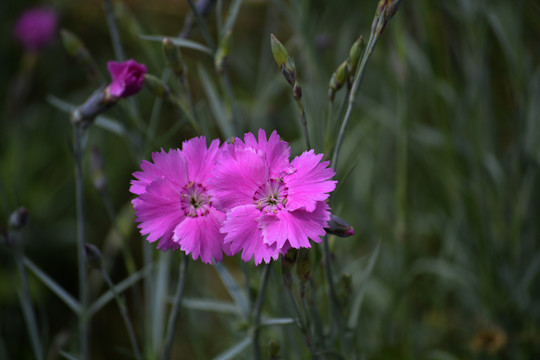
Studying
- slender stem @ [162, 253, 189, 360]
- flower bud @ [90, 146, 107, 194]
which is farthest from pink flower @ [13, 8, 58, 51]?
slender stem @ [162, 253, 189, 360]

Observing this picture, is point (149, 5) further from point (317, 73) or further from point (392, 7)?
point (392, 7)

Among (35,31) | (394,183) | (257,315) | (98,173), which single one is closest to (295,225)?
(257,315)

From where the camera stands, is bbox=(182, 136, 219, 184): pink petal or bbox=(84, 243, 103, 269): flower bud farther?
bbox=(84, 243, 103, 269): flower bud

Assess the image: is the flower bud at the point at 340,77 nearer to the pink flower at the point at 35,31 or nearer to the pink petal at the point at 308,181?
the pink petal at the point at 308,181

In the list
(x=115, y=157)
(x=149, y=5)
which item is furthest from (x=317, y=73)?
(x=149, y=5)

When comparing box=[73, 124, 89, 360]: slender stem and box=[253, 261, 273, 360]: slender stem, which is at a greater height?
box=[73, 124, 89, 360]: slender stem

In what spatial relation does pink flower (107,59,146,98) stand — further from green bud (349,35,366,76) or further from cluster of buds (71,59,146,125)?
green bud (349,35,366,76)

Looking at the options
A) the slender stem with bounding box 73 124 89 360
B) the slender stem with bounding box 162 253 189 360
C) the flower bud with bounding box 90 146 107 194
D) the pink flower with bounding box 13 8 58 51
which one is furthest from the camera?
the pink flower with bounding box 13 8 58 51
